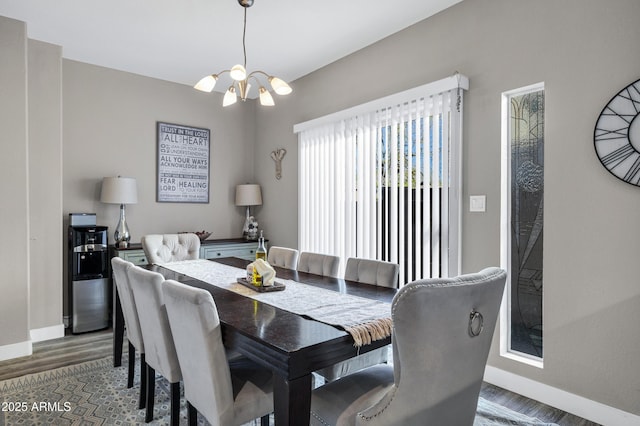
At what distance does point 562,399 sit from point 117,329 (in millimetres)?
3005

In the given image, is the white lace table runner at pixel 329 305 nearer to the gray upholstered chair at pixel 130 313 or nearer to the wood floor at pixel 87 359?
the gray upholstered chair at pixel 130 313

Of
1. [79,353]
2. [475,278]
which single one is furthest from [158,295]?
[79,353]

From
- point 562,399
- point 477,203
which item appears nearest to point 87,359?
point 477,203

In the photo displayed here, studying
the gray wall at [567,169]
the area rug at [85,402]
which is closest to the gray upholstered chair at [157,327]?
the area rug at [85,402]

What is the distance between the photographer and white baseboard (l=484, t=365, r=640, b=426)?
210 centimetres

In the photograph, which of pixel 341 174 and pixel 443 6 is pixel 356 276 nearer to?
pixel 341 174

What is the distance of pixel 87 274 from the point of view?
148 inches

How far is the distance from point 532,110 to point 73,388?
3582 millimetres

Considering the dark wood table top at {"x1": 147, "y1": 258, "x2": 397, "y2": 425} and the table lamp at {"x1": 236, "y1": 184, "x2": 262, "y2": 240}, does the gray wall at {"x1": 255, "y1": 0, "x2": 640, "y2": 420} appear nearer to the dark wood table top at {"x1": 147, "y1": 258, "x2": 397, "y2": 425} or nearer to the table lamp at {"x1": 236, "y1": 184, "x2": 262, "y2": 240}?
the dark wood table top at {"x1": 147, "y1": 258, "x2": 397, "y2": 425}

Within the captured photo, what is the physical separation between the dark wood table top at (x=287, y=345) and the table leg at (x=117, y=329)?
1350 millimetres

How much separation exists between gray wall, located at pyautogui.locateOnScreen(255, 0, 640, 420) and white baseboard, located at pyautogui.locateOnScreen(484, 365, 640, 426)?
4cm

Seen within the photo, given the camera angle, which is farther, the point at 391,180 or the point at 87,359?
the point at 391,180

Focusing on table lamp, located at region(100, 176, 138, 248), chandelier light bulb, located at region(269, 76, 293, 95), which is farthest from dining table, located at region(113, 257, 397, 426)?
table lamp, located at region(100, 176, 138, 248)

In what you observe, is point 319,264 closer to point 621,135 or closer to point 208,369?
point 208,369
